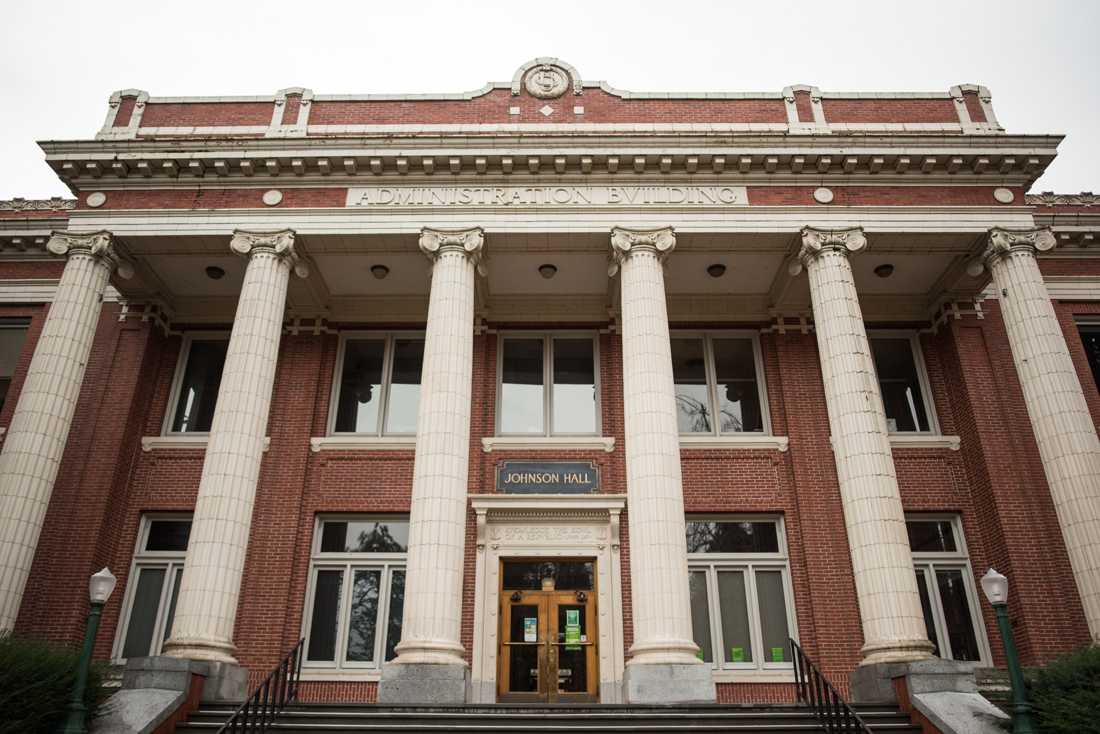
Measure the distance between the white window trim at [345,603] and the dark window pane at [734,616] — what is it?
6624 mm

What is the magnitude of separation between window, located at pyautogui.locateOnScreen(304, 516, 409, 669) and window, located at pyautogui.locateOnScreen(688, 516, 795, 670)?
20.1ft

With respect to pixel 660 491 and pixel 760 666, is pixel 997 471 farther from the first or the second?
pixel 660 491

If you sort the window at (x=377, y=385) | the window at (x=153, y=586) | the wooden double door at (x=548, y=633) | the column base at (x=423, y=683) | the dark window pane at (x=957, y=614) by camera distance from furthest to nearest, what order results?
the window at (x=377, y=385) < the window at (x=153, y=586) < the dark window pane at (x=957, y=614) < the wooden double door at (x=548, y=633) < the column base at (x=423, y=683)

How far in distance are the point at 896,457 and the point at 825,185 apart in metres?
6.05

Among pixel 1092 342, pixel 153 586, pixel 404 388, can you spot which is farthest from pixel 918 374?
pixel 153 586

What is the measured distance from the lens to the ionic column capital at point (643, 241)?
50.2 ft

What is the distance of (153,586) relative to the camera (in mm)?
16562

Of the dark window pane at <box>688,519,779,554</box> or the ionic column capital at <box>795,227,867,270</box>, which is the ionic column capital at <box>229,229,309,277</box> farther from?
the ionic column capital at <box>795,227,867,270</box>

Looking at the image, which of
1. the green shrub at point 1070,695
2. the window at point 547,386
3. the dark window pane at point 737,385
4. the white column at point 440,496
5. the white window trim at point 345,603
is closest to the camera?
the green shrub at point 1070,695

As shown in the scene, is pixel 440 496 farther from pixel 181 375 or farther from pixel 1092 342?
pixel 1092 342

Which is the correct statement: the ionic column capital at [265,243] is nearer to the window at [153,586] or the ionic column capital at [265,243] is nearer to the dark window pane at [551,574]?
the window at [153,586]

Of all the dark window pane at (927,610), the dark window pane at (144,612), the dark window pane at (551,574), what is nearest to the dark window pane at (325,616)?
the dark window pane at (144,612)

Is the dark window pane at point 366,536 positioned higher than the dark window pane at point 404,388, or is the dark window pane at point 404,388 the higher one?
the dark window pane at point 404,388

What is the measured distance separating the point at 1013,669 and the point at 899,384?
9.95m
